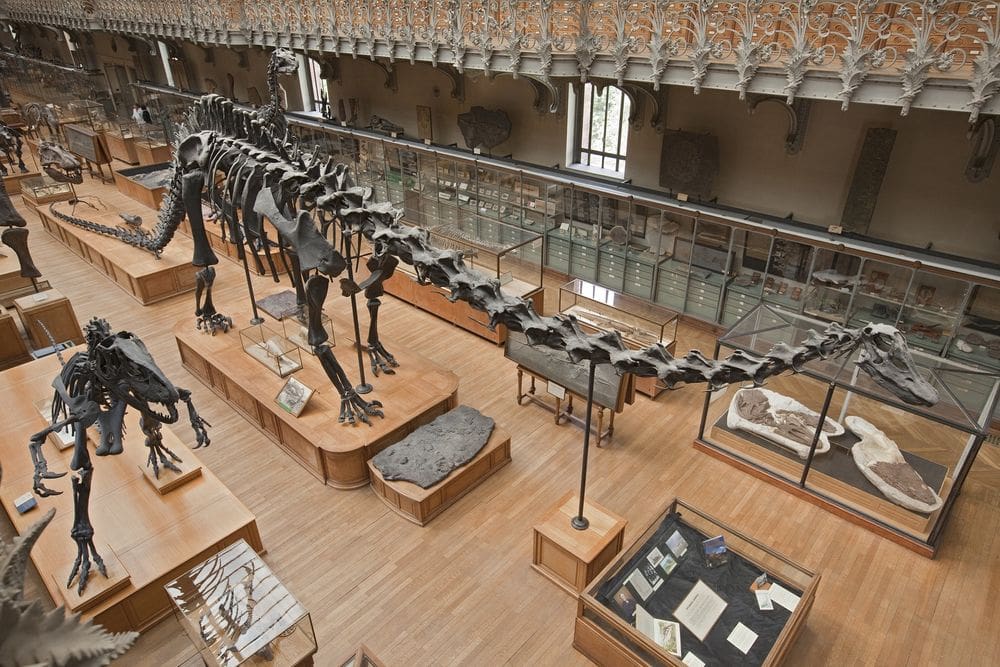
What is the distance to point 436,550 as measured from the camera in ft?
21.2

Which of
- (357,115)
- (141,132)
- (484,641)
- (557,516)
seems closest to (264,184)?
(557,516)

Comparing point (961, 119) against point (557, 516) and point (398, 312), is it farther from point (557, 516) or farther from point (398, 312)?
point (398, 312)

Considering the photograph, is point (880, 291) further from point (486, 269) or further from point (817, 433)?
point (486, 269)

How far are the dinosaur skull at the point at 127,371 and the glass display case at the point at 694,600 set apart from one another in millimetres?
4125

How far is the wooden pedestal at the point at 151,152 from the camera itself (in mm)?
19500

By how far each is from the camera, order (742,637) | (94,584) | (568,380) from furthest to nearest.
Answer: (568,380) → (94,584) → (742,637)

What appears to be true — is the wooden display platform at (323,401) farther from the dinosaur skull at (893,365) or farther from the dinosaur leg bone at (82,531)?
the dinosaur skull at (893,365)

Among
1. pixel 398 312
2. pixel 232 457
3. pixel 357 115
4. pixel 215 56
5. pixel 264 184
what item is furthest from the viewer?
pixel 215 56

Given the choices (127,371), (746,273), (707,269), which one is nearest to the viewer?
(127,371)

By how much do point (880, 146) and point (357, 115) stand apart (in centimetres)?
1356

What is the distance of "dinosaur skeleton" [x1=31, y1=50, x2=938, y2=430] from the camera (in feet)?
15.0

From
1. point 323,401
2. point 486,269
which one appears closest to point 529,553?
point 323,401

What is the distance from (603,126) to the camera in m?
12.7

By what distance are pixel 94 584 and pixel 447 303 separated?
6.68m
